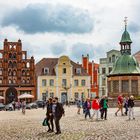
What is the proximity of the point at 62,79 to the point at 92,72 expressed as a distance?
9915 mm

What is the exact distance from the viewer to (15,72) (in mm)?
87875

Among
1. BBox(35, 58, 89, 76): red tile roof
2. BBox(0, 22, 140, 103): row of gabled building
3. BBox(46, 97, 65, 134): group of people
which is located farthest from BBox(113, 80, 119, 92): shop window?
BBox(46, 97, 65, 134): group of people

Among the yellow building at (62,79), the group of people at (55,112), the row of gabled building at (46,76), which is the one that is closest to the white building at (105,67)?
the row of gabled building at (46,76)

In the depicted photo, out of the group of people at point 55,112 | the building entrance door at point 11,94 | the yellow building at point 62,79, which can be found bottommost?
the group of people at point 55,112

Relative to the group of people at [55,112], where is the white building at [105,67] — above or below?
above

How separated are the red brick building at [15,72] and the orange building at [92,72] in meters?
14.3

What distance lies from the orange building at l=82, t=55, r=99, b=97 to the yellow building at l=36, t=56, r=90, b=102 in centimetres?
421

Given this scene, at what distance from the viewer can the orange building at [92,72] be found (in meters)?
98.2

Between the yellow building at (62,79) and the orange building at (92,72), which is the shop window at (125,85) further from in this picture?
the orange building at (92,72)

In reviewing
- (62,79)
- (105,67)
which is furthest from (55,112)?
(105,67)

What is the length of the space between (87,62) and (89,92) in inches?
316

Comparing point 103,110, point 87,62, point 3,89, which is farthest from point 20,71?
point 103,110

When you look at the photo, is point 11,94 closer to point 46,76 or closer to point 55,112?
point 46,76

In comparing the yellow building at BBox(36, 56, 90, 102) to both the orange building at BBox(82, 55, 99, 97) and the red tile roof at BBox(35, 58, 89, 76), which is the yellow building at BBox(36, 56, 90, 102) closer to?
Answer: the red tile roof at BBox(35, 58, 89, 76)
